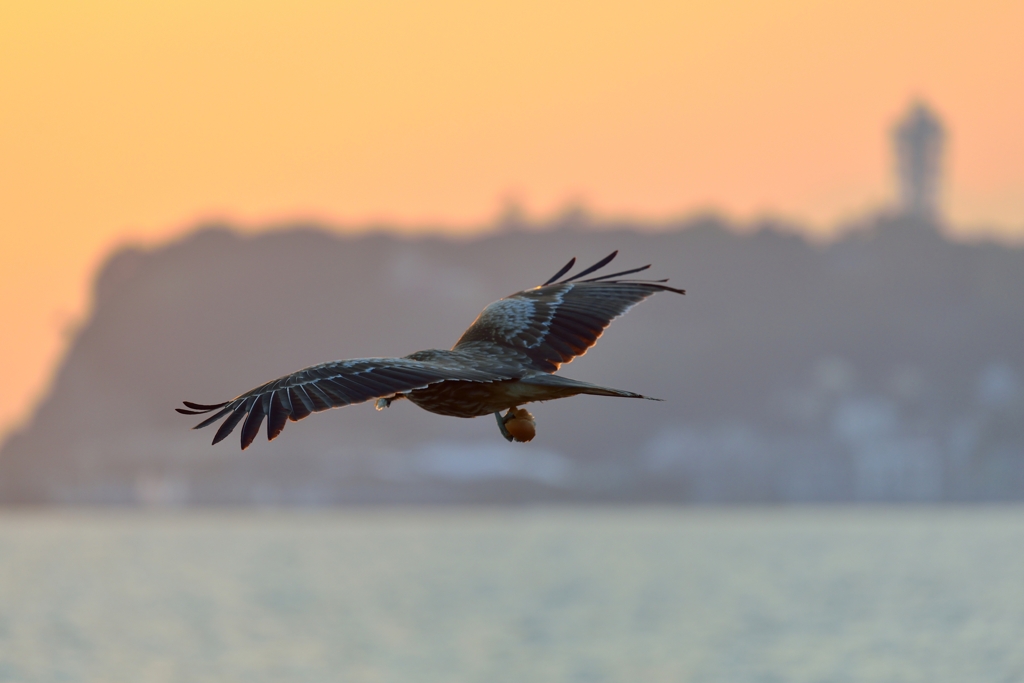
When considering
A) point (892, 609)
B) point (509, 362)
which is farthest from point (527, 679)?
point (509, 362)

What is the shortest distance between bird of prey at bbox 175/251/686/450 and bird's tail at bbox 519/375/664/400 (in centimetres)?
1

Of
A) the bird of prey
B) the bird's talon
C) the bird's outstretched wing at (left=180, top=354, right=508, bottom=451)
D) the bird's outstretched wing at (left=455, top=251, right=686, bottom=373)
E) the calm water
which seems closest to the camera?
the bird's outstretched wing at (left=180, top=354, right=508, bottom=451)

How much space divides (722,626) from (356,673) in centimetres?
4763

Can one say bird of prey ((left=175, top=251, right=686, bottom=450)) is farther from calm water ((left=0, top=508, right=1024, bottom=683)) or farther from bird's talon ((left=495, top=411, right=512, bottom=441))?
calm water ((left=0, top=508, right=1024, bottom=683))

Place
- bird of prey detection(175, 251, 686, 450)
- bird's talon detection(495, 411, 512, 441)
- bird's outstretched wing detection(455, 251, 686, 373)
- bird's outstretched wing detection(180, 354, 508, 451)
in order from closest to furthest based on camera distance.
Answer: bird's outstretched wing detection(180, 354, 508, 451), bird of prey detection(175, 251, 686, 450), bird's talon detection(495, 411, 512, 441), bird's outstretched wing detection(455, 251, 686, 373)

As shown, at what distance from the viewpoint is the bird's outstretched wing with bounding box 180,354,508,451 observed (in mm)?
13359

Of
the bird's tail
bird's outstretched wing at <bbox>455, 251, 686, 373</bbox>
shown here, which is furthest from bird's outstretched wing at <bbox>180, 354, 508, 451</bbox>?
bird's outstretched wing at <bbox>455, 251, 686, 373</bbox>

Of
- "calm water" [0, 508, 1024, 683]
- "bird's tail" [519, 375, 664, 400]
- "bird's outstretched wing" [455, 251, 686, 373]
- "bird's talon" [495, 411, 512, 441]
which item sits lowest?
"calm water" [0, 508, 1024, 683]

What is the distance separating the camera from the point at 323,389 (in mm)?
14031

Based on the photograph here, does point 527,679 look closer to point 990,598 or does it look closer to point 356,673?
point 356,673

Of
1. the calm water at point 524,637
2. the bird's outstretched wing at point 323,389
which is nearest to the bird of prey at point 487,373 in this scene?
the bird's outstretched wing at point 323,389

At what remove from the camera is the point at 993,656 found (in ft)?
360

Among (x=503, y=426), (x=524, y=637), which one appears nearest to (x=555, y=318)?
(x=503, y=426)

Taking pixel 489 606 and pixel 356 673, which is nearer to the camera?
pixel 356 673
